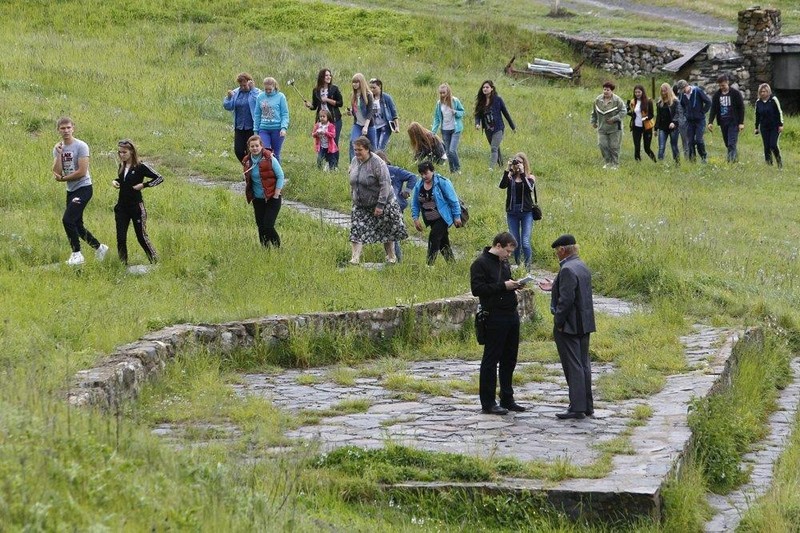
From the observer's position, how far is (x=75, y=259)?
14852 millimetres

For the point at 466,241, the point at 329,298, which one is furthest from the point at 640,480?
the point at 466,241

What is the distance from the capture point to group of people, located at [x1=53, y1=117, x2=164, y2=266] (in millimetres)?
14758

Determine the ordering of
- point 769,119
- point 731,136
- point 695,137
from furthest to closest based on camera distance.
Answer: point 731,136 → point 695,137 → point 769,119

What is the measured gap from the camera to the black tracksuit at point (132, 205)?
48.4 ft

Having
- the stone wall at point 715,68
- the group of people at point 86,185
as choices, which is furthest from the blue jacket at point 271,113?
the stone wall at point 715,68

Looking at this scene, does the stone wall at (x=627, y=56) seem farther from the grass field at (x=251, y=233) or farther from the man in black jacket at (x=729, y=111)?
the man in black jacket at (x=729, y=111)

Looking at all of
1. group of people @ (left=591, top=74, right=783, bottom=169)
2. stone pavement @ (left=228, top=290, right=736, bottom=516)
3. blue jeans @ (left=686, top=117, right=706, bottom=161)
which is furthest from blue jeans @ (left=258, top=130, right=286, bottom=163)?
blue jeans @ (left=686, top=117, right=706, bottom=161)

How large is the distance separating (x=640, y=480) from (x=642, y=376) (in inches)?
140

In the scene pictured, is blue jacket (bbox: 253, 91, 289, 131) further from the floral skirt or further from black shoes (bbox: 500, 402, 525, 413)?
black shoes (bbox: 500, 402, 525, 413)

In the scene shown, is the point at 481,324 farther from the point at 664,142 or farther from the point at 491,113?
the point at 664,142

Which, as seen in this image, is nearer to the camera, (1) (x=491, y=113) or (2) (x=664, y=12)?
(1) (x=491, y=113)

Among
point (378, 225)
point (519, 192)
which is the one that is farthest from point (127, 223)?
point (519, 192)

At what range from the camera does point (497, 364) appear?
1109 centimetres

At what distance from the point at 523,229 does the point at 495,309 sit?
6083mm
